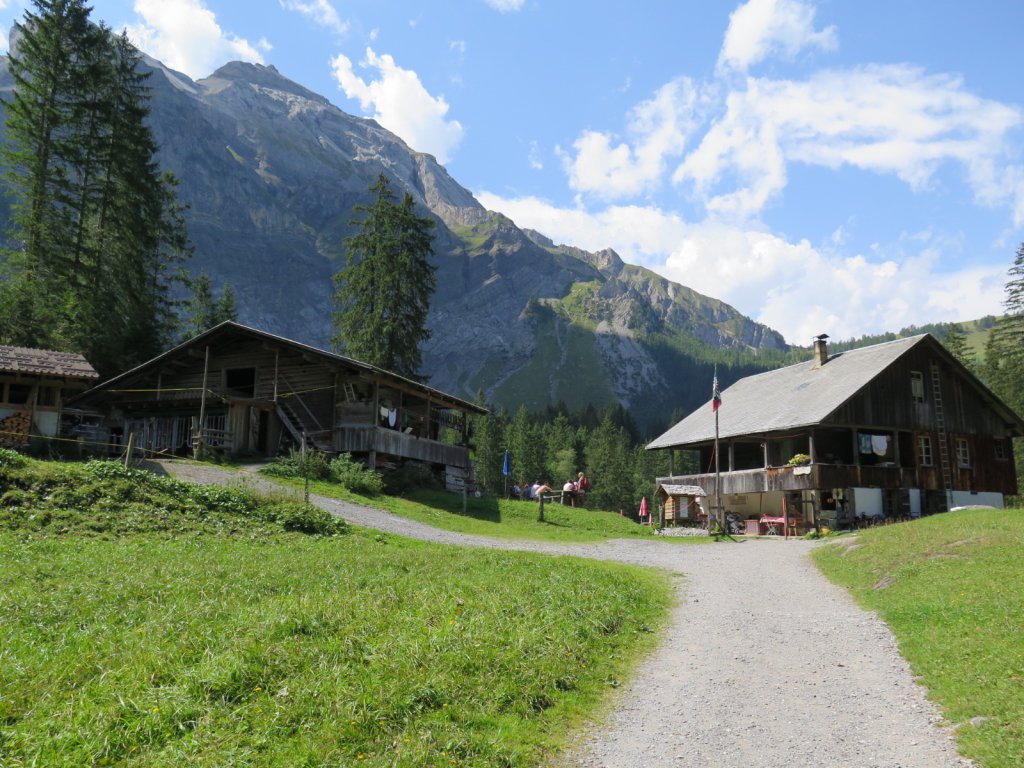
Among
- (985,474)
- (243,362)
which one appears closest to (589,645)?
(243,362)

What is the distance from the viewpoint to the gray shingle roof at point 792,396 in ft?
118

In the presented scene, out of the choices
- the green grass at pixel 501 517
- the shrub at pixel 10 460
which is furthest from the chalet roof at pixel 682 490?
the shrub at pixel 10 460

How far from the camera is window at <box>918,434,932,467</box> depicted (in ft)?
126

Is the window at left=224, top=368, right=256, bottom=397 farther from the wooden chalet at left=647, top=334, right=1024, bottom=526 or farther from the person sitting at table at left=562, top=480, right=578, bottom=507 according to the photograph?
the wooden chalet at left=647, top=334, right=1024, bottom=526

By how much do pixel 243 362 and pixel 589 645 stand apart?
1262 inches

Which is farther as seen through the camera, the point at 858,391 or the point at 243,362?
the point at 243,362

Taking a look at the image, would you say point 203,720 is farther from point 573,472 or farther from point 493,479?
point 573,472

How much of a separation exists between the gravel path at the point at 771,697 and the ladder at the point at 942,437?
1077 inches

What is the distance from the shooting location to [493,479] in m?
92.6

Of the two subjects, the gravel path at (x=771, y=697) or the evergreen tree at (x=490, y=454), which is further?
the evergreen tree at (x=490, y=454)

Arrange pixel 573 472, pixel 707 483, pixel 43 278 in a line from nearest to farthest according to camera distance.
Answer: pixel 43 278 < pixel 707 483 < pixel 573 472

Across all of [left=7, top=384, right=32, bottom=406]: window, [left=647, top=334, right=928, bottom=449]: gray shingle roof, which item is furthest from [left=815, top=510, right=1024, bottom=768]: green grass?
[left=7, top=384, right=32, bottom=406]: window

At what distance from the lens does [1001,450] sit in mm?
41594

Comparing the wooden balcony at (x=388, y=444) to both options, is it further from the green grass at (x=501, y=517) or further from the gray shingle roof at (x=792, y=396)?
the gray shingle roof at (x=792, y=396)
